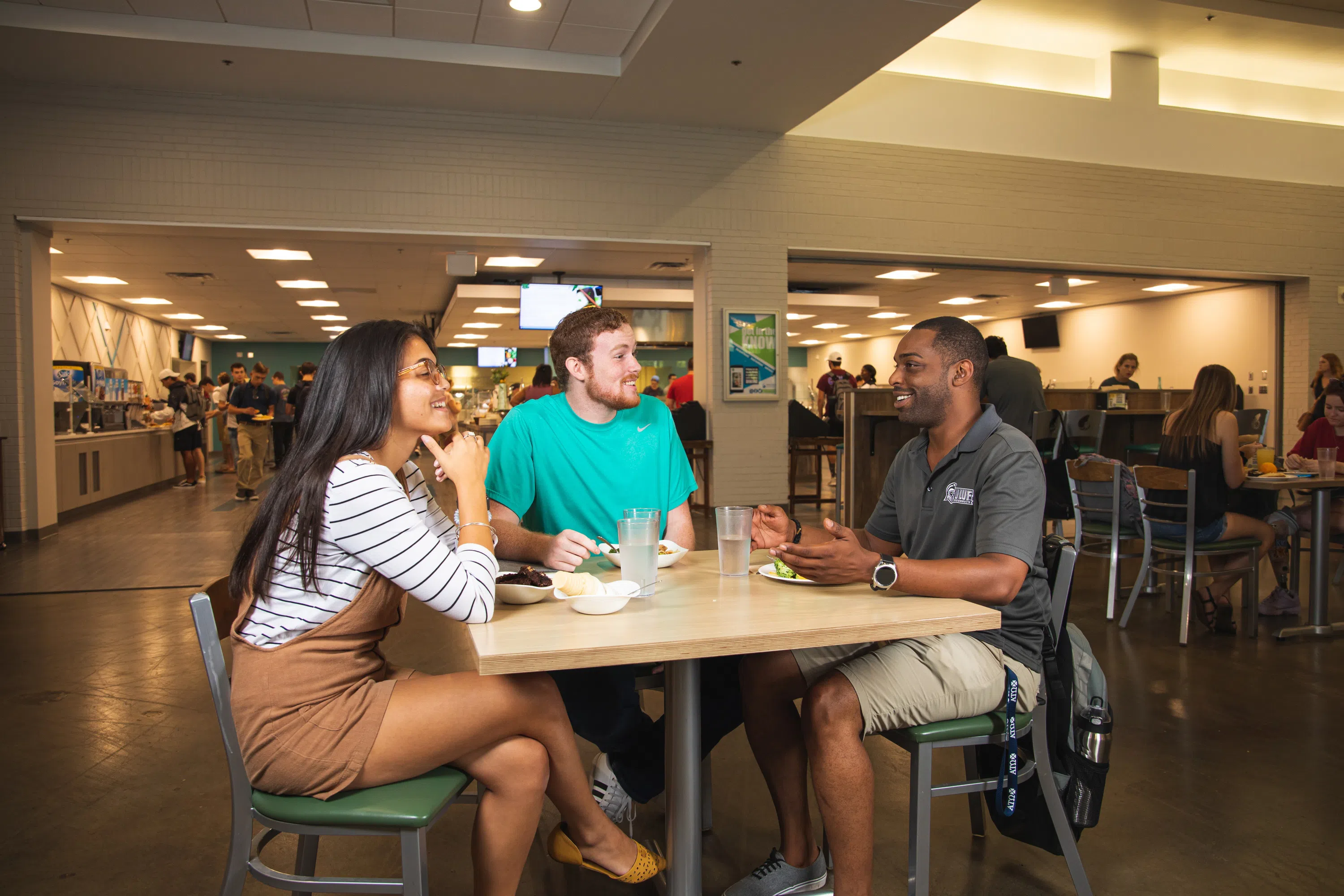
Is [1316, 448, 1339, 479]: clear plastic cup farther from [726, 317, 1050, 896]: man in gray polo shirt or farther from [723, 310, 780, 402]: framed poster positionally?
[723, 310, 780, 402]: framed poster

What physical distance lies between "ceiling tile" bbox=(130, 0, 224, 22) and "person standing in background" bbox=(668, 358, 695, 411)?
17.3ft

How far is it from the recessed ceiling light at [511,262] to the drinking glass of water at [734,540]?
7.61 meters

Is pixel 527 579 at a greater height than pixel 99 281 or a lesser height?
lesser

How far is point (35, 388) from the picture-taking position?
259 inches

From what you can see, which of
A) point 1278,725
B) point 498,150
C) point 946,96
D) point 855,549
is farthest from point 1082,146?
point 855,549

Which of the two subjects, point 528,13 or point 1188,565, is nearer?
point 1188,565

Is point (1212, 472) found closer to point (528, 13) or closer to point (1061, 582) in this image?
point (1061, 582)

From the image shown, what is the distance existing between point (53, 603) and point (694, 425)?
487cm

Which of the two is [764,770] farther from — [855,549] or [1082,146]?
[1082,146]

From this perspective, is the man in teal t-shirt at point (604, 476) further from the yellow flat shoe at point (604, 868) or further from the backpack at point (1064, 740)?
the backpack at point (1064, 740)

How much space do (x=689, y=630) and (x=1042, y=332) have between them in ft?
49.6

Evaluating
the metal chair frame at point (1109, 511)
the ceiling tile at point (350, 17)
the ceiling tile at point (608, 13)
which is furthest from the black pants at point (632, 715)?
the ceiling tile at point (350, 17)

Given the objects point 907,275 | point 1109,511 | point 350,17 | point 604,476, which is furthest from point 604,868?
point 907,275

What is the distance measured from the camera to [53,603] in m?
4.58
